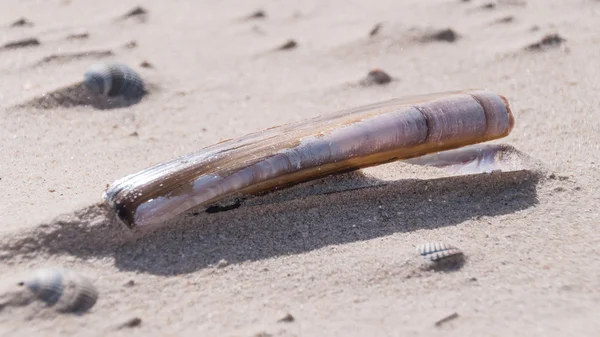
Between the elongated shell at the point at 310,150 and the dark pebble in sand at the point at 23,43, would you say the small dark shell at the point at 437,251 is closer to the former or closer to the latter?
the elongated shell at the point at 310,150

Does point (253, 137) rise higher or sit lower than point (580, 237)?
higher

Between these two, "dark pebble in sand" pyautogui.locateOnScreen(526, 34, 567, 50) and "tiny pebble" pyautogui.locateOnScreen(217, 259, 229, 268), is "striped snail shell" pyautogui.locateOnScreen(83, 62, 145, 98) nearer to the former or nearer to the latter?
"tiny pebble" pyautogui.locateOnScreen(217, 259, 229, 268)

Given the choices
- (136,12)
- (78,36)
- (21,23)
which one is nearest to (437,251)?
(78,36)

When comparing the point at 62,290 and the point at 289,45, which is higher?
the point at 289,45

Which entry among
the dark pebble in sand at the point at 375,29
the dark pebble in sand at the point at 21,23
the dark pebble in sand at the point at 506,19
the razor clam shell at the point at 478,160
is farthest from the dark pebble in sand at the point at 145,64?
the dark pebble in sand at the point at 506,19

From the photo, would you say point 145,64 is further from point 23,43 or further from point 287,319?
point 287,319

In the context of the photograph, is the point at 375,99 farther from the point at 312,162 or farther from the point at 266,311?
the point at 266,311

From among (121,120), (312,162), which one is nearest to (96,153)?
(121,120)
